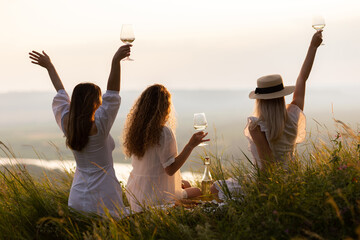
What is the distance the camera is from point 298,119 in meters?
5.58

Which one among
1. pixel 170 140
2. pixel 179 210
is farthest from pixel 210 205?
pixel 170 140

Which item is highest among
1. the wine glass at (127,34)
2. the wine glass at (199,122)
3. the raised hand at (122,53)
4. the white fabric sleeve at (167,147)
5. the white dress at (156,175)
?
the wine glass at (127,34)

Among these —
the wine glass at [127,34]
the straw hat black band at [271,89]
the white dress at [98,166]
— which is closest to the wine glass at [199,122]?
the straw hat black band at [271,89]

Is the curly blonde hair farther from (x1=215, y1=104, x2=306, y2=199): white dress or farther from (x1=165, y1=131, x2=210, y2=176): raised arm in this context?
(x1=215, y1=104, x2=306, y2=199): white dress

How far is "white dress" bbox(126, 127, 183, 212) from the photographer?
576 cm

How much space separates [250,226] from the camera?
4.11 m

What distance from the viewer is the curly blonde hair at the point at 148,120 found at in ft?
18.8

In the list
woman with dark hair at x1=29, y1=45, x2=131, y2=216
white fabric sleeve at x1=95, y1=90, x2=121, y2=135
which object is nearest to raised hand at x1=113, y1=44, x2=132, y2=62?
woman with dark hair at x1=29, y1=45, x2=131, y2=216

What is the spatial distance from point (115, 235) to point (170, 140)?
5.83 feet

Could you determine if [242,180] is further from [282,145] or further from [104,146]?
[104,146]

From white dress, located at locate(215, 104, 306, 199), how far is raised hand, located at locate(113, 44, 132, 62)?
155cm

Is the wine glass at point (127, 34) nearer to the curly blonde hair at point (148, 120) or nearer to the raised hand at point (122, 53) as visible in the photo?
the curly blonde hair at point (148, 120)

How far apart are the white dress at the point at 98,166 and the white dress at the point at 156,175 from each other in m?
0.66

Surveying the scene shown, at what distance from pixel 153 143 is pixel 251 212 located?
1832 millimetres
